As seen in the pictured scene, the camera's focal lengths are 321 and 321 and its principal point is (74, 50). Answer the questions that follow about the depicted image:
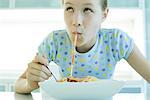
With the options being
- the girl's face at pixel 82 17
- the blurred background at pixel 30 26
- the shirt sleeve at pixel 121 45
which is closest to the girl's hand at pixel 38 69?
the girl's face at pixel 82 17

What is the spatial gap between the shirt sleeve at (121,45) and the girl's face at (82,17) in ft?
0.44

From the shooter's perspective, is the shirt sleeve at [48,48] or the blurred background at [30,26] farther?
the blurred background at [30,26]

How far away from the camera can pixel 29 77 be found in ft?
3.35

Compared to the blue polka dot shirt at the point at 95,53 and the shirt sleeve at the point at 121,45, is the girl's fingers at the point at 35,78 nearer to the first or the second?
the blue polka dot shirt at the point at 95,53

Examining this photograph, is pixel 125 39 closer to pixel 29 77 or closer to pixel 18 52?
pixel 29 77

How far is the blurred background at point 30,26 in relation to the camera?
236 centimetres

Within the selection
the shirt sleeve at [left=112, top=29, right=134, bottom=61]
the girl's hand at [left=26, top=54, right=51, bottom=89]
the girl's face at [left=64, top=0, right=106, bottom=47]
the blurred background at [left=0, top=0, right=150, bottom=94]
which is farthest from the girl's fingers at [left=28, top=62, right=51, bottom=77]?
the blurred background at [left=0, top=0, right=150, bottom=94]

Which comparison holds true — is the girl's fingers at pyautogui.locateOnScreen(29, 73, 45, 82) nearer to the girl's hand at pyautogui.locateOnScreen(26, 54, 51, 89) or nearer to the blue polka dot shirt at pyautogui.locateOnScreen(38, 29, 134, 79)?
the girl's hand at pyautogui.locateOnScreen(26, 54, 51, 89)

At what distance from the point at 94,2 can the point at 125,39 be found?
0.23m

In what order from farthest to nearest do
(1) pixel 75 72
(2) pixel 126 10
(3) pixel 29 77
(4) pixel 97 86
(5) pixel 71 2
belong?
(2) pixel 126 10, (1) pixel 75 72, (5) pixel 71 2, (3) pixel 29 77, (4) pixel 97 86

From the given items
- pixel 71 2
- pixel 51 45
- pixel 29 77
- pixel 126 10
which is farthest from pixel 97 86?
pixel 126 10

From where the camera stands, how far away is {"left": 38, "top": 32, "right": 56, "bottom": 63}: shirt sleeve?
4.27 ft

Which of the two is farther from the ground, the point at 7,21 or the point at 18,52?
the point at 7,21

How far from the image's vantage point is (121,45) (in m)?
1.31
